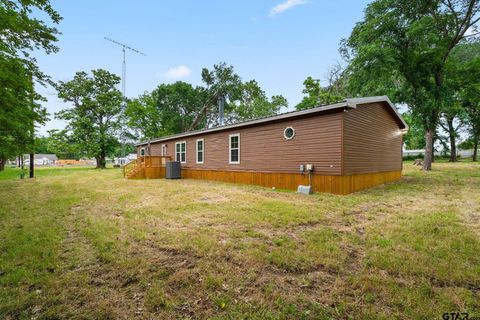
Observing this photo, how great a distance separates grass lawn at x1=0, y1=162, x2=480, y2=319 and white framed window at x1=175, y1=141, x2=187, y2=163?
10.4 metres

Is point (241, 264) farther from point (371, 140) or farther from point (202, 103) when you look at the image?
point (202, 103)

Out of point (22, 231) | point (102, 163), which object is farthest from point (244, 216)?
point (102, 163)

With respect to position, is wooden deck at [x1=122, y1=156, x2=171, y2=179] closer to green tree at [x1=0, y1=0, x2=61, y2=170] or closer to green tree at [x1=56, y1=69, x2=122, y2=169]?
green tree at [x1=0, y1=0, x2=61, y2=170]

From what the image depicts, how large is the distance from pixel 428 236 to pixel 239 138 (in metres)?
8.72

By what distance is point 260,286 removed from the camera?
8.14 ft

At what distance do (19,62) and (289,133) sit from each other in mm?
8239

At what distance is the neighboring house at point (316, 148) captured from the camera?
797cm

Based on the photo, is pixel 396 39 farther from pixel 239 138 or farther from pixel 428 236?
pixel 428 236

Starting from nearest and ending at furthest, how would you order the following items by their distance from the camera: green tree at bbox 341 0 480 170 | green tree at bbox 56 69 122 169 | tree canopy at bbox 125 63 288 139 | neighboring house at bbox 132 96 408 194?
1. neighboring house at bbox 132 96 408 194
2. green tree at bbox 341 0 480 170
3. green tree at bbox 56 69 122 169
4. tree canopy at bbox 125 63 288 139

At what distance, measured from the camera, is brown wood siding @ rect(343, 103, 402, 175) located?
8.15 meters

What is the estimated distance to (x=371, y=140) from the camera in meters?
9.65

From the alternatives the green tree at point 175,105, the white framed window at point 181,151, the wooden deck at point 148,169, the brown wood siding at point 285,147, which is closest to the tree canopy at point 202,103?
the green tree at point 175,105

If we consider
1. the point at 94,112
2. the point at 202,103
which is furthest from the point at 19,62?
the point at 202,103

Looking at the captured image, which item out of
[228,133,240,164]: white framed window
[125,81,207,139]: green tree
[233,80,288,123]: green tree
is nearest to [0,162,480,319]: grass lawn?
[228,133,240,164]: white framed window
